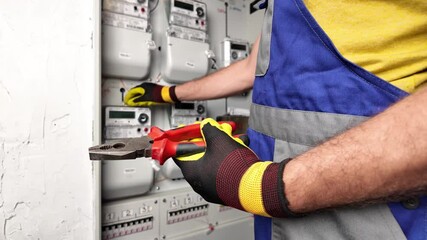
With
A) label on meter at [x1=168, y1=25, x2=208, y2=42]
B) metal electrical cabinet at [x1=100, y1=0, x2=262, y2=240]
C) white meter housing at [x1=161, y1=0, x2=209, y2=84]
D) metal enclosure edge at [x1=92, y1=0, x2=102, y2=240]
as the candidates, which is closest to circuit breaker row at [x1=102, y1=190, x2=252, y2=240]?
metal electrical cabinet at [x1=100, y1=0, x2=262, y2=240]

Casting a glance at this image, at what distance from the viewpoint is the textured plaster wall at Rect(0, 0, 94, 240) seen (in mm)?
1005

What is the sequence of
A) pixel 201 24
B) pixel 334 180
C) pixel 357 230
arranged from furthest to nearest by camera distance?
pixel 201 24, pixel 357 230, pixel 334 180

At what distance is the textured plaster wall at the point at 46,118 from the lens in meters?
1.00

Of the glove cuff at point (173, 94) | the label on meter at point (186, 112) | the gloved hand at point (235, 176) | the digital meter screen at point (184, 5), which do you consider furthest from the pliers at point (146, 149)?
the digital meter screen at point (184, 5)

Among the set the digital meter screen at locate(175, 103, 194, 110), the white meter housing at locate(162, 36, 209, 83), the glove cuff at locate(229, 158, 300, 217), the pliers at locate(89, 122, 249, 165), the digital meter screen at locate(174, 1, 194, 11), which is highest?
the digital meter screen at locate(174, 1, 194, 11)

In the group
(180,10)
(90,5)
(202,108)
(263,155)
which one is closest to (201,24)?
(180,10)

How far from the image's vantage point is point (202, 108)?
1814 millimetres

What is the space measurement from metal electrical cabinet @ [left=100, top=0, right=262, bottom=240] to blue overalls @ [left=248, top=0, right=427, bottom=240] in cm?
90

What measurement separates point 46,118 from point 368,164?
1.13m

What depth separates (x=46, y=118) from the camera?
3.51 ft

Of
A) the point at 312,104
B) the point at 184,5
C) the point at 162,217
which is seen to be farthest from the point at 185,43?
the point at 312,104

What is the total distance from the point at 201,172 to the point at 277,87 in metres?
0.32

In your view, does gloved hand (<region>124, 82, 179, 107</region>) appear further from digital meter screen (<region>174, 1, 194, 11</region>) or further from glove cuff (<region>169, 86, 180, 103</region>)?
digital meter screen (<region>174, 1, 194, 11</region>)

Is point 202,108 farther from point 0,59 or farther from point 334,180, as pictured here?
point 334,180
